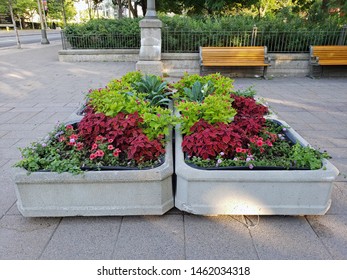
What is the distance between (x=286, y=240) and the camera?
2.36 metres

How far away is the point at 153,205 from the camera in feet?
8.46

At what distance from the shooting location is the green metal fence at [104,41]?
1152 cm

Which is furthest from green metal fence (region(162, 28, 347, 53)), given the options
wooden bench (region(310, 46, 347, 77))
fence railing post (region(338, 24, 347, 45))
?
wooden bench (region(310, 46, 347, 77))

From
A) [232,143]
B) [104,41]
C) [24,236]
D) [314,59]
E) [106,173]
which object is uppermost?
[104,41]

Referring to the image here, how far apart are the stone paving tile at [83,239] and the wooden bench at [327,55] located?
872cm

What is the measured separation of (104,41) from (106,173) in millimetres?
10442

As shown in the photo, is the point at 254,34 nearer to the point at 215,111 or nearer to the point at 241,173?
the point at 215,111

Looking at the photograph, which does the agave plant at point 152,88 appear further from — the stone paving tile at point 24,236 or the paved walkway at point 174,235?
the stone paving tile at point 24,236

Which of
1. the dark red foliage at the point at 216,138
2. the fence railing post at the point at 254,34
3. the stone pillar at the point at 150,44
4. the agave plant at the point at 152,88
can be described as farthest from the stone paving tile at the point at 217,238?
the fence railing post at the point at 254,34

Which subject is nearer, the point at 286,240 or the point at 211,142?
the point at 286,240

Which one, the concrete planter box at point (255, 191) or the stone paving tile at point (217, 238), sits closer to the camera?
the stone paving tile at point (217, 238)

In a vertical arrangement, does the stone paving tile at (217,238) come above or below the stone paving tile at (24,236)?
above

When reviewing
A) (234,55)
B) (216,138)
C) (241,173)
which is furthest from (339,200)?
(234,55)

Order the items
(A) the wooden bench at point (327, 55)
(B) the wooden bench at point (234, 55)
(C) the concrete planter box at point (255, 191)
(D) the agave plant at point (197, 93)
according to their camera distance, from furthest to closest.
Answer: (B) the wooden bench at point (234, 55) < (A) the wooden bench at point (327, 55) < (D) the agave plant at point (197, 93) < (C) the concrete planter box at point (255, 191)
